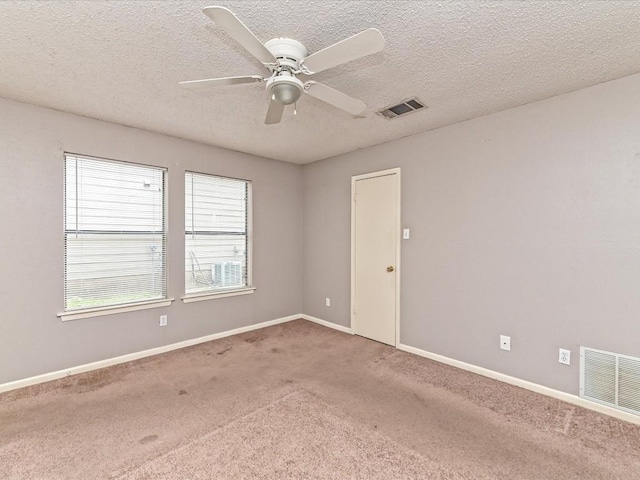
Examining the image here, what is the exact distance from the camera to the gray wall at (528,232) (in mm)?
2205

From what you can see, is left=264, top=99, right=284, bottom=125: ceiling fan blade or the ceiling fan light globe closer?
the ceiling fan light globe

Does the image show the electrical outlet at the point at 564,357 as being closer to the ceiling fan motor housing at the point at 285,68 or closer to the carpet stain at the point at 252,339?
the ceiling fan motor housing at the point at 285,68

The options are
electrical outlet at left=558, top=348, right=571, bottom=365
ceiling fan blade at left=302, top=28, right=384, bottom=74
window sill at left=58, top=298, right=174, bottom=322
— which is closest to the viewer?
ceiling fan blade at left=302, top=28, right=384, bottom=74

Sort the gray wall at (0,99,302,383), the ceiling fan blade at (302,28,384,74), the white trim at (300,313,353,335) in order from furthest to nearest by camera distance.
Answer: the white trim at (300,313,353,335) → the gray wall at (0,99,302,383) → the ceiling fan blade at (302,28,384,74)

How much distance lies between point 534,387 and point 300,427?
1980mm

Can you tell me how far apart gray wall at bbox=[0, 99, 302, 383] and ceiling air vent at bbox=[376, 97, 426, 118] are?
82.6 inches

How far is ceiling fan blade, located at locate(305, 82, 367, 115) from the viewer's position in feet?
6.01

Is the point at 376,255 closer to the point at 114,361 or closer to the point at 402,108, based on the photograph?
the point at 402,108

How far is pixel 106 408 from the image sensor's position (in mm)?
2273

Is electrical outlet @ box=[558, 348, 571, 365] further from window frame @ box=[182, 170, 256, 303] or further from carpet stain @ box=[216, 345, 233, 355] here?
window frame @ box=[182, 170, 256, 303]

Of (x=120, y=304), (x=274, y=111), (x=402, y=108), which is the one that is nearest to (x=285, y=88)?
(x=274, y=111)

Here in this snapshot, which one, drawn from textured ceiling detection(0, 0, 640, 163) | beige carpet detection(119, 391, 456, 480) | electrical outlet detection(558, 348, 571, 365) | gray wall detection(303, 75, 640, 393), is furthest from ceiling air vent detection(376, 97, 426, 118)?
beige carpet detection(119, 391, 456, 480)

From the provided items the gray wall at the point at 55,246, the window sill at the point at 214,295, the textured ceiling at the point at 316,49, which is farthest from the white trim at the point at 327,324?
the textured ceiling at the point at 316,49

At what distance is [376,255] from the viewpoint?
148 inches
